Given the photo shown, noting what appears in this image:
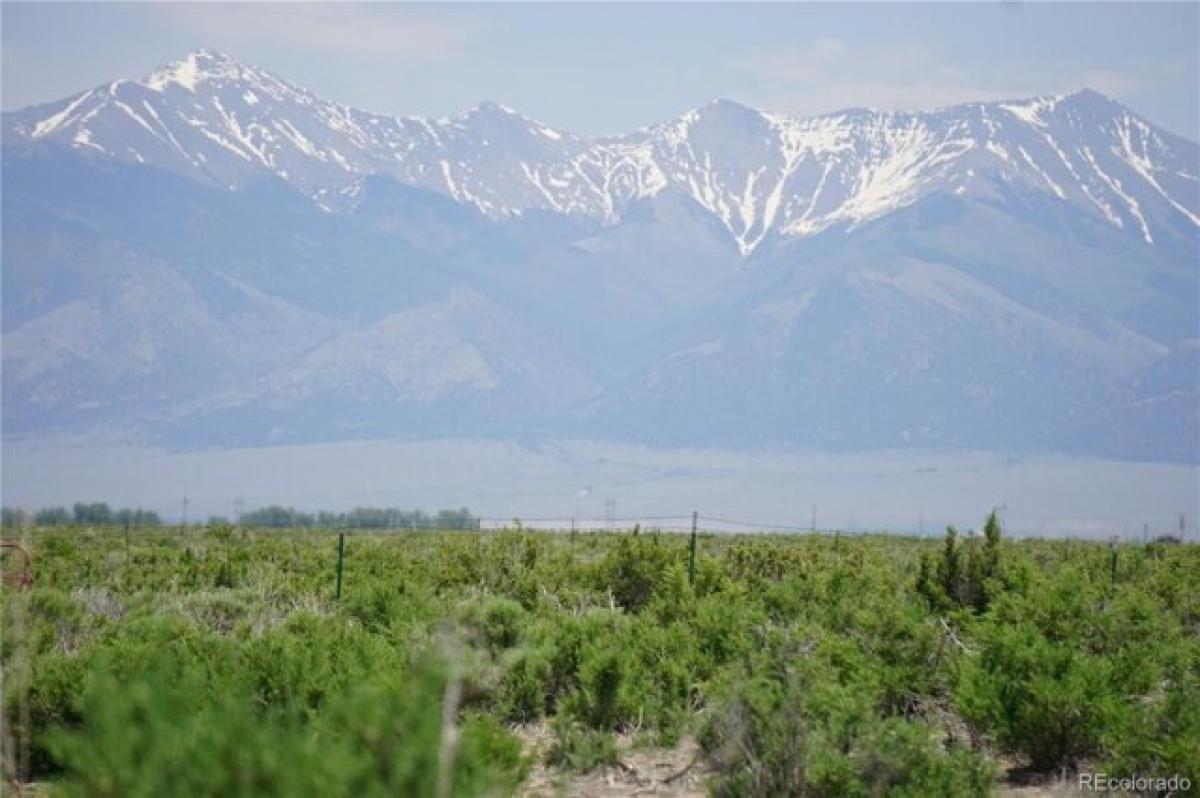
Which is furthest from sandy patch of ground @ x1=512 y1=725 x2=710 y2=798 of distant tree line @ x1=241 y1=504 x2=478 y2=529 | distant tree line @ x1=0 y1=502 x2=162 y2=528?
distant tree line @ x1=241 y1=504 x2=478 y2=529

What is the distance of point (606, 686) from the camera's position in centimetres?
1395

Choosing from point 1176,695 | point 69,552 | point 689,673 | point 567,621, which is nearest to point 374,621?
point 567,621

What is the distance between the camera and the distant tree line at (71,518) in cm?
742

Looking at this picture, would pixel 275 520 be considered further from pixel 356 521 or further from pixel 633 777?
pixel 633 777

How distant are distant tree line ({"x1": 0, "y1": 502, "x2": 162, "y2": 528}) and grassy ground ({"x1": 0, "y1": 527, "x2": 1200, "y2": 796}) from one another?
2.74 feet

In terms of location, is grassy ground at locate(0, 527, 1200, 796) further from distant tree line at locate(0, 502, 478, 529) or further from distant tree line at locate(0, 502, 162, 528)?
distant tree line at locate(0, 502, 478, 529)

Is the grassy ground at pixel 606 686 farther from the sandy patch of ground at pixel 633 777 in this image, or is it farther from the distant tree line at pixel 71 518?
the distant tree line at pixel 71 518

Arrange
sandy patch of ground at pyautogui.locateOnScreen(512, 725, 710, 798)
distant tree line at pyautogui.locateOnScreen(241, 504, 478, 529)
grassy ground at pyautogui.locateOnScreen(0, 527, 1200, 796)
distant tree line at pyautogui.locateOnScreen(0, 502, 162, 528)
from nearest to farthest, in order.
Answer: grassy ground at pyautogui.locateOnScreen(0, 527, 1200, 796)
distant tree line at pyautogui.locateOnScreen(0, 502, 162, 528)
sandy patch of ground at pyautogui.locateOnScreen(512, 725, 710, 798)
distant tree line at pyautogui.locateOnScreen(241, 504, 478, 529)

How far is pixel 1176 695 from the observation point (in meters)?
13.1

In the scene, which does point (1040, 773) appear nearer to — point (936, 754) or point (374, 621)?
point (936, 754)

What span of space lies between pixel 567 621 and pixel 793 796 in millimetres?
5477

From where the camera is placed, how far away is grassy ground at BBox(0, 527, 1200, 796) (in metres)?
6.96

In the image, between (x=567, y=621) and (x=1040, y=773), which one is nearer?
(x=1040, y=773)

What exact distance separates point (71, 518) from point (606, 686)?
11538 centimetres
